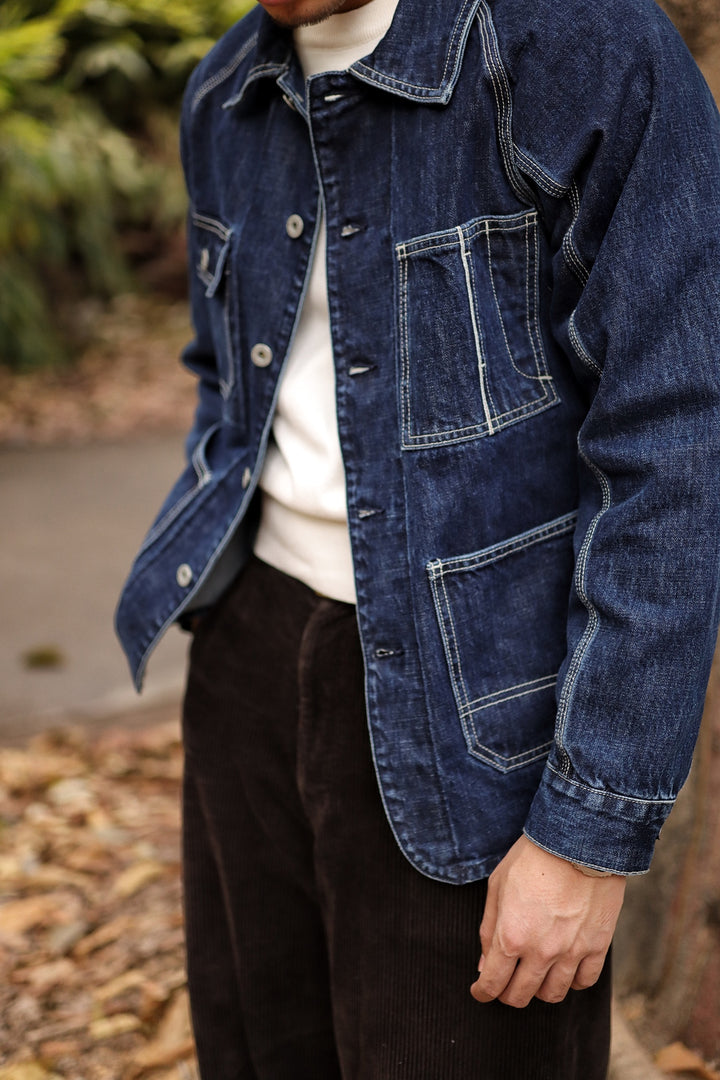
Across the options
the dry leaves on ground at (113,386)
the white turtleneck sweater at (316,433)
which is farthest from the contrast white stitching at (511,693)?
the dry leaves on ground at (113,386)

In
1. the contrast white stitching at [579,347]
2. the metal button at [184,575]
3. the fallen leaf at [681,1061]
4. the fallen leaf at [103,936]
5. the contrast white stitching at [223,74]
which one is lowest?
the fallen leaf at [103,936]

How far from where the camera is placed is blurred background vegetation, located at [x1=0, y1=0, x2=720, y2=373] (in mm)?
7754

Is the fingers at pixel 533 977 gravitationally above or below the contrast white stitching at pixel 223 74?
below

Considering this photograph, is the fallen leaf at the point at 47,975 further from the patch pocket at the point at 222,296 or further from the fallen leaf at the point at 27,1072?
the patch pocket at the point at 222,296

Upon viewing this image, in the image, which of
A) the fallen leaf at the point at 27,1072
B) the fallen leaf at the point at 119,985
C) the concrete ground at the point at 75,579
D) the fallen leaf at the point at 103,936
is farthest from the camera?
the concrete ground at the point at 75,579

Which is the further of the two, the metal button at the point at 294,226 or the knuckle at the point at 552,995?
the metal button at the point at 294,226

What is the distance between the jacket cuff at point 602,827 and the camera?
3.64 ft

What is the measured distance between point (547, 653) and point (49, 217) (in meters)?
8.31

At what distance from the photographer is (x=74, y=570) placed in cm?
513

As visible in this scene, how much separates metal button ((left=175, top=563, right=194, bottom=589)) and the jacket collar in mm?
684

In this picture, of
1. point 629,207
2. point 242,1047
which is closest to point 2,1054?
point 242,1047

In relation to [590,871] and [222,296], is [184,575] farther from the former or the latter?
[590,871]

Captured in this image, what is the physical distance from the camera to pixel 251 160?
1.46m

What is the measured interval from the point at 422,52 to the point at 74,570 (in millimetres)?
4219
